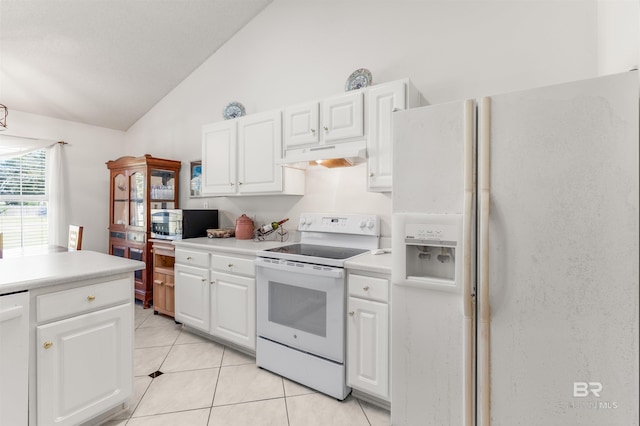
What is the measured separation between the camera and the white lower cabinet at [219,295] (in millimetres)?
2316

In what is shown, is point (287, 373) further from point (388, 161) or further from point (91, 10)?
point (91, 10)

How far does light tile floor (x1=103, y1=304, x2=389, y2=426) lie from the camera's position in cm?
A: 171

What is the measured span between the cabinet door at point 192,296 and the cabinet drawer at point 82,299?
0.96 meters

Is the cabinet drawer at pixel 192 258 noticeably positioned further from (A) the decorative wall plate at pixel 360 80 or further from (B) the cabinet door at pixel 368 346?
(A) the decorative wall plate at pixel 360 80

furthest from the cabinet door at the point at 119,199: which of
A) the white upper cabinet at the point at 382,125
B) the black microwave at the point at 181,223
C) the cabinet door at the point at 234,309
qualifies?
the white upper cabinet at the point at 382,125

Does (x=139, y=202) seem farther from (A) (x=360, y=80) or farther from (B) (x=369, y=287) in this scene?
(B) (x=369, y=287)

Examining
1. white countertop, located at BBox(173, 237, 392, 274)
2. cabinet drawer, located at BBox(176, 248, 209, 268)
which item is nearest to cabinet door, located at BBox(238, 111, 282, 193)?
white countertop, located at BBox(173, 237, 392, 274)

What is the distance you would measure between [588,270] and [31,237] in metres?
5.63

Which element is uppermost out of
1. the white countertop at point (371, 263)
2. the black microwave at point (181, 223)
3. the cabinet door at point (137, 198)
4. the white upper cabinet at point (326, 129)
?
the white upper cabinet at point (326, 129)

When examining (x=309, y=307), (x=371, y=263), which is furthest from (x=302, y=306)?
(x=371, y=263)

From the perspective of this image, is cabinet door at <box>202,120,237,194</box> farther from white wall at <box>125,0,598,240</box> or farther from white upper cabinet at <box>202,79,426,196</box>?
white wall at <box>125,0,598,240</box>

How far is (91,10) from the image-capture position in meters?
2.67

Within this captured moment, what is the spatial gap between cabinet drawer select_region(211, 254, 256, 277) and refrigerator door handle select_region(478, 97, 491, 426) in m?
1.60

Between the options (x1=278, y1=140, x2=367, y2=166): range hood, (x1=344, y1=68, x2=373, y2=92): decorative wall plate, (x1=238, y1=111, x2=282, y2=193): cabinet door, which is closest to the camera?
(x1=278, y1=140, x2=367, y2=166): range hood
